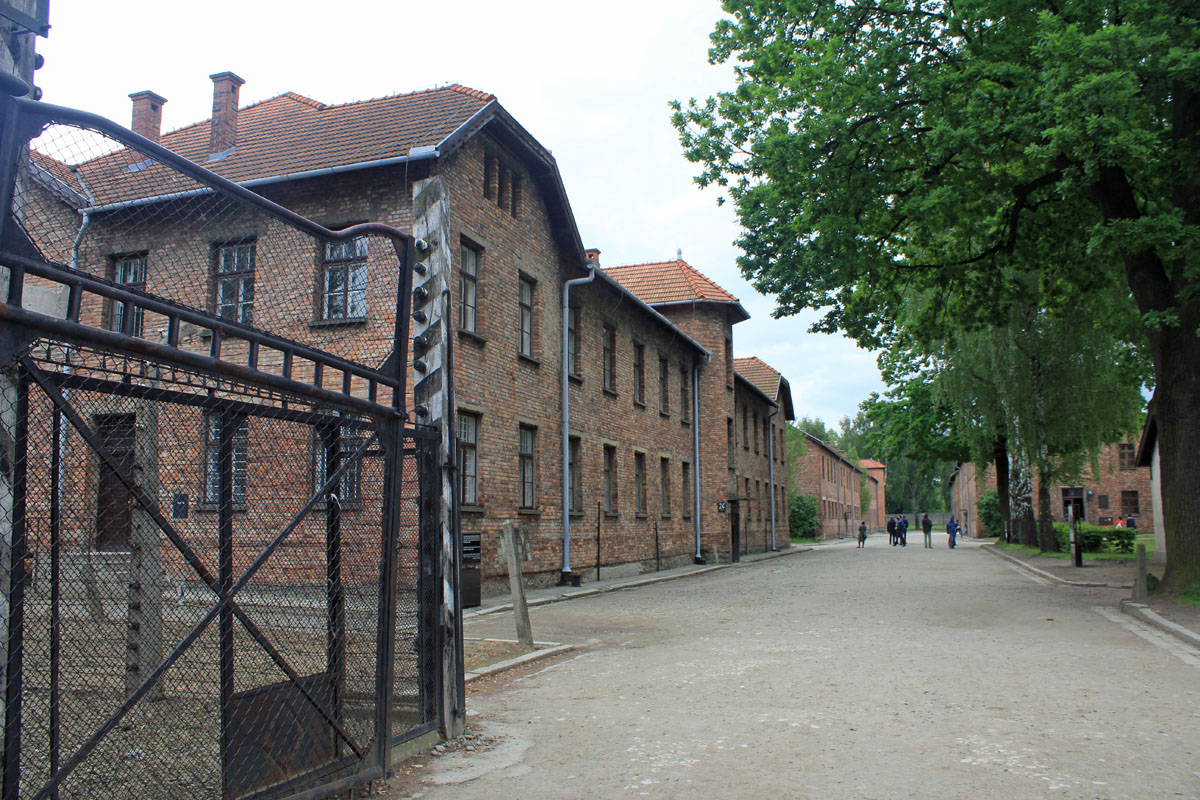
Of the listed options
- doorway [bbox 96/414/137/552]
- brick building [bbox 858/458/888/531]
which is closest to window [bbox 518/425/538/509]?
doorway [bbox 96/414/137/552]

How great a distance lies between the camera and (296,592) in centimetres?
595

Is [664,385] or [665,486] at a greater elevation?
[664,385]

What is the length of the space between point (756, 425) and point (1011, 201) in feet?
91.0

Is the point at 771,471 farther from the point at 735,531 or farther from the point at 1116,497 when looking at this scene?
the point at 1116,497

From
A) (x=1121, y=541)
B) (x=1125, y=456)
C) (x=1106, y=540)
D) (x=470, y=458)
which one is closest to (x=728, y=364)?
(x=1121, y=541)

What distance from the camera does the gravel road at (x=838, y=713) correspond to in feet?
17.0

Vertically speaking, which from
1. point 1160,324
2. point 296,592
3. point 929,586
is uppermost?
point 1160,324

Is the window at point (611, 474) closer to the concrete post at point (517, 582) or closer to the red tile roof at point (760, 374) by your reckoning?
the concrete post at point (517, 582)

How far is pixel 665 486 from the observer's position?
29625 millimetres

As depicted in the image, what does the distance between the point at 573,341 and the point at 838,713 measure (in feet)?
53.0

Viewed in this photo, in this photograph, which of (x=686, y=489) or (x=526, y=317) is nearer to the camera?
(x=526, y=317)

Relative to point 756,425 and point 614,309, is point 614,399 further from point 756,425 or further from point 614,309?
point 756,425

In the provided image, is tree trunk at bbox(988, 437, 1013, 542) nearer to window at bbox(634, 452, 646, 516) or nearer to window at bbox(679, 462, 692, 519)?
window at bbox(679, 462, 692, 519)

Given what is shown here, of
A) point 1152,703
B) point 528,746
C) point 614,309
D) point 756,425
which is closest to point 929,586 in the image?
point 614,309
